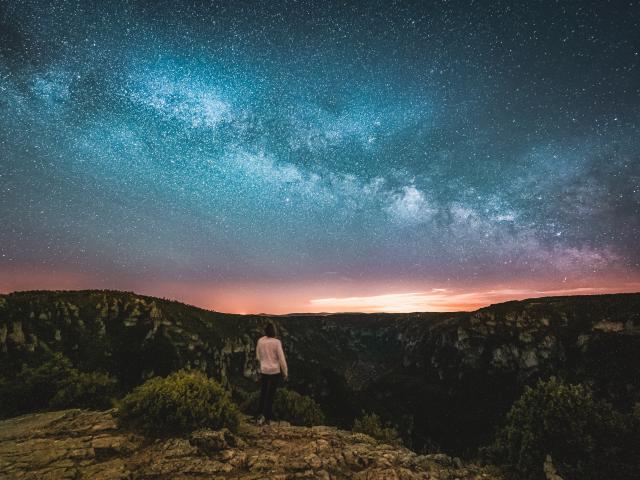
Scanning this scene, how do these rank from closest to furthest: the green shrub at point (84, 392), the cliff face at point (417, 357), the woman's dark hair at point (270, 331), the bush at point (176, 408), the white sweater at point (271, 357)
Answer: the bush at point (176, 408) → the white sweater at point (271, 357) → the woman's dark hair at point (270, 331) → the green shrub at point (84, 392) → the cliff face at point (417, 357)

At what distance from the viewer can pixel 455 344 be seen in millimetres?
169250

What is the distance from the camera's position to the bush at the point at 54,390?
9898mm

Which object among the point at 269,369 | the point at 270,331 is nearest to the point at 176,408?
the point at 269,369

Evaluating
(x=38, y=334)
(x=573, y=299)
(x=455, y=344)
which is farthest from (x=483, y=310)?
(x=38, y=334)

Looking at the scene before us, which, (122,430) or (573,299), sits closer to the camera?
(122,430)

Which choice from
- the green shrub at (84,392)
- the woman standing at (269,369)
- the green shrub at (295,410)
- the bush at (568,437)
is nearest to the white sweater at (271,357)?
the woman standing at (269,369)

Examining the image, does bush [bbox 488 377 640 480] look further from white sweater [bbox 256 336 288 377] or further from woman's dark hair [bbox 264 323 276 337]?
woman's dark hair [bbox 264 323 276 337]

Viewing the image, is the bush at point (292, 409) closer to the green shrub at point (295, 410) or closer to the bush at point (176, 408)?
the green shrub at point (295, 410)

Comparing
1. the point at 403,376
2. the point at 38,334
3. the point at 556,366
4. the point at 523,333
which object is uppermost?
the point at 38,334

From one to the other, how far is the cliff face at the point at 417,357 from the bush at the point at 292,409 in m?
21.5

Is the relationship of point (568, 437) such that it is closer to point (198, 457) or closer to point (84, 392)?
point (198, 457)

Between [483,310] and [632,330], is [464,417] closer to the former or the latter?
[632,330]

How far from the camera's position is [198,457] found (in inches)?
230

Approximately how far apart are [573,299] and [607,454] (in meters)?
178
